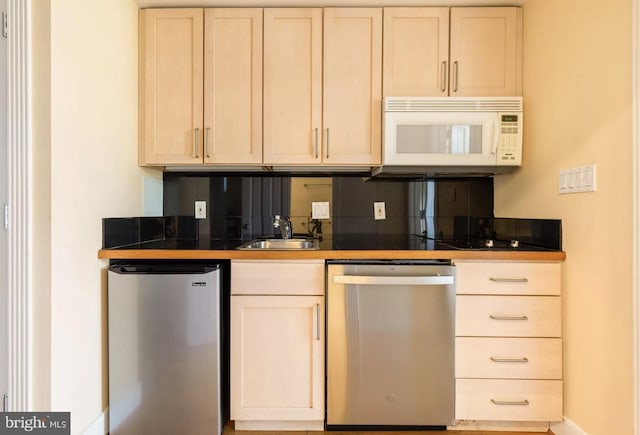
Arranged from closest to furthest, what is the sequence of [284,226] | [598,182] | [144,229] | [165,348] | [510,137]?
1. [598,182]
2. [165,348]
3. [510,137]
4. [144,229]
5. [284,226]

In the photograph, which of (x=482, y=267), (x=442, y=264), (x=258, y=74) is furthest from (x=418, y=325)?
(x=258, y=74)

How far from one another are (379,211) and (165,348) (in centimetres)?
144

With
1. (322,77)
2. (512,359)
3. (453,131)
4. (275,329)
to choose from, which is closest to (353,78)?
(322,77)

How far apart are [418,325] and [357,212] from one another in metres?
0.87

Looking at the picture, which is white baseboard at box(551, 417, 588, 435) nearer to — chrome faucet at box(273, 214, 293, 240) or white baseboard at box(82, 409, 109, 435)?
chrome faucet at box(273, 214, 293, 240)

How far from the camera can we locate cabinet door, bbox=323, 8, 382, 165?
1848 mm

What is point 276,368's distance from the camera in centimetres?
157

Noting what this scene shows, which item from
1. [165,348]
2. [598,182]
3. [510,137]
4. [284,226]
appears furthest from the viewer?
[284,226]

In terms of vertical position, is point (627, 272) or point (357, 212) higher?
point (357, 212)

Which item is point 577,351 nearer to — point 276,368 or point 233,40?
point 276,368

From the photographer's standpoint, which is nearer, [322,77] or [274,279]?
[274,279]

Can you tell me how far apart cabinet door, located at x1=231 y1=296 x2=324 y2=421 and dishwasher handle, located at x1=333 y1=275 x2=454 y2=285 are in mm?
176

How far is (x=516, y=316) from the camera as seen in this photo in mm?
1551

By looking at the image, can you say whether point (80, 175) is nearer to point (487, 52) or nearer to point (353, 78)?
point (353, 78)
